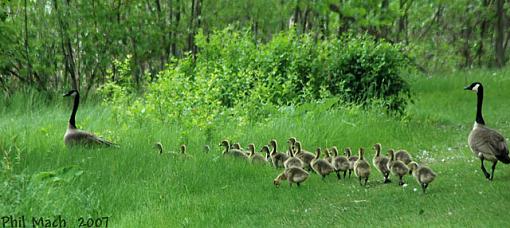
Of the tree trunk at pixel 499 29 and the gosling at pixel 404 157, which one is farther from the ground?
the tree trunk at pixel 499 29

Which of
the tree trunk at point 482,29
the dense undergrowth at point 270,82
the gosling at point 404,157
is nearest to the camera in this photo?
the gosling at point 404,157

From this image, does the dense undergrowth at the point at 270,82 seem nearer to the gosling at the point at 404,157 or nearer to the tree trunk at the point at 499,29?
the gosling at the point at 404,157

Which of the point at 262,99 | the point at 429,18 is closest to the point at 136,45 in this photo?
the point at 262,99

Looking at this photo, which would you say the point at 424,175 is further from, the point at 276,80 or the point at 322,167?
the point at 276,80

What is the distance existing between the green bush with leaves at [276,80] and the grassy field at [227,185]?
0.90 meters

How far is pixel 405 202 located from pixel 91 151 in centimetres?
511

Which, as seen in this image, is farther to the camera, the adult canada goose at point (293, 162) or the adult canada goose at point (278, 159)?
the adult canada goose at point (278, 159)

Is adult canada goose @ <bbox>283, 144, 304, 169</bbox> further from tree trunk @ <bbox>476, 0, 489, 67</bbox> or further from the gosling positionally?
tree trunk @ <bbox>476, 0, 489, 67</bbox>

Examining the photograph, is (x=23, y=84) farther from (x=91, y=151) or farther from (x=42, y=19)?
(x=91, y=151)

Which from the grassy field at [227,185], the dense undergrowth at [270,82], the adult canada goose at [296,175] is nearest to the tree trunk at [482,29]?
the dense undergrowth at [270,82]

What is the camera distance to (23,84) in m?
22.2

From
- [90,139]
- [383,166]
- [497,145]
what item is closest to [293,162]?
[383,166]

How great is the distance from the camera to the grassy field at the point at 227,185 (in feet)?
26.7

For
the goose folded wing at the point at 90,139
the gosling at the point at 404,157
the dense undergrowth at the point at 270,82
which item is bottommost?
the gosling at the point at 404,157
